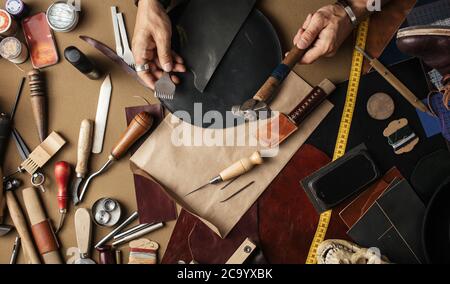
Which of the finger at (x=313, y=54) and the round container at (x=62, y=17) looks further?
the round container at (x=62, y=17)

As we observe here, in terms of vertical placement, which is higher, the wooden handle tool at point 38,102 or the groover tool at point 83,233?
the wooden handle tool at point 38,102

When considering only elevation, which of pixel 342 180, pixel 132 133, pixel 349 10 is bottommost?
pixel 132 133

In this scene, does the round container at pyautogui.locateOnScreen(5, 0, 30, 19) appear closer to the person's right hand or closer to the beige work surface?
the beige work surface

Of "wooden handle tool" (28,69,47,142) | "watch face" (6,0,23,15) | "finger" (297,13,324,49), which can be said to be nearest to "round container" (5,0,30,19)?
"watch face" (6,0,23,15)

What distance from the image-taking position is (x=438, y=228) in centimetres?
118

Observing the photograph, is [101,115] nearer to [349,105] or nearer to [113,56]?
[113,56]

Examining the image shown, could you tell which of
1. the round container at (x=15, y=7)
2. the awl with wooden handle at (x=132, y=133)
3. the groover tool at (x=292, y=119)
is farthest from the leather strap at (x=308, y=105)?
the round container at (x=15, y=7)

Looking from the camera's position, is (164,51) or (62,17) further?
(62,17)

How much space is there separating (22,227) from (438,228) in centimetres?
124

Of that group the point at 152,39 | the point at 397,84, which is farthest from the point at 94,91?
the point at 397,84

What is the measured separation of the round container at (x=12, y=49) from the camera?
130 centimetres

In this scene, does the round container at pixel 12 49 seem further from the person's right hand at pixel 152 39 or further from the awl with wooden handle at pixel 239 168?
the awl with wooden handle at pixel 239 168

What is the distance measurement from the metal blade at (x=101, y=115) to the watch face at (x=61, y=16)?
0.22m

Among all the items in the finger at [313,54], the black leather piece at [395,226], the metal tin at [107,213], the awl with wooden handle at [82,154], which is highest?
the finger at [313,54]
